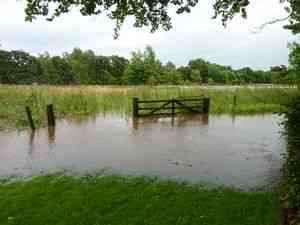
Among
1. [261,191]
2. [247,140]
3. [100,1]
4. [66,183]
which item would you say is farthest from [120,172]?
[247,140]

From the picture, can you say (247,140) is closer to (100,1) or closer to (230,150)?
(230,150)

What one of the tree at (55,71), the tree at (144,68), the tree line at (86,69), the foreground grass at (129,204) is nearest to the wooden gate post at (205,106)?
the foreground grass at (129,204)

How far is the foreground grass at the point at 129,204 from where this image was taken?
12.1ft

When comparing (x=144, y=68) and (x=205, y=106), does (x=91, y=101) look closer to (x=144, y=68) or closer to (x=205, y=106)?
(x=205, y=106)

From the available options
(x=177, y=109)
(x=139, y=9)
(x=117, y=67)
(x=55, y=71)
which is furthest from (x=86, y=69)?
(x=139, y=9)

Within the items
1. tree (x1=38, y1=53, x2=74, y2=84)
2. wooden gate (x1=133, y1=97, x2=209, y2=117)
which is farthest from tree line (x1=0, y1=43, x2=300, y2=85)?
wooden gate (x1=133, y1=97, x2=209, y2=117)

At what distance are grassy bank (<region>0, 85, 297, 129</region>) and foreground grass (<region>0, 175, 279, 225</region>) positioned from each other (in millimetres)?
7995

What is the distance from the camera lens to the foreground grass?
12.1 ft

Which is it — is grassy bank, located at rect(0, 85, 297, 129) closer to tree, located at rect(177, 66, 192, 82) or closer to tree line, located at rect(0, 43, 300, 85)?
tree line, located at rect(0, 43, 300, 85)

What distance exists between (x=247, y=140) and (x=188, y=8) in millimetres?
5967

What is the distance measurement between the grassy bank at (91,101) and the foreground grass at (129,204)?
26.2 ft

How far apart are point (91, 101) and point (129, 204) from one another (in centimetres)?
1362

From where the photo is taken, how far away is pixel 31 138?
971cm

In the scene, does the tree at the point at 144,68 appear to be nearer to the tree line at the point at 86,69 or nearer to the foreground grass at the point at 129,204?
the tree line at the point at 86,69
